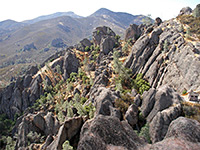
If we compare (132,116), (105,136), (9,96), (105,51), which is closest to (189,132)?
(105,136)

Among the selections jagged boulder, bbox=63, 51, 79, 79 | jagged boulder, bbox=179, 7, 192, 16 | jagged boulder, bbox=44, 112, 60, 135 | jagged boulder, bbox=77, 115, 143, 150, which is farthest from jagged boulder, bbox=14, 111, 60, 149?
jagged boulder, bbox=179, 7, 192, 16

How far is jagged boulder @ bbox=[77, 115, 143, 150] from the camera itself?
18062 mm

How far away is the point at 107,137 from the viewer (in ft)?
62.8

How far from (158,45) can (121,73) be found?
29.9m

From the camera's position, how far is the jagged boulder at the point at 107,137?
18.1 m

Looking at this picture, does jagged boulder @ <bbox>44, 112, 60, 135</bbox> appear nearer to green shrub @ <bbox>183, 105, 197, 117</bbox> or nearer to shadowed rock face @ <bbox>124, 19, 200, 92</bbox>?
shadowed rock face @ <bbox>124, 19, 200, 92</bbox>

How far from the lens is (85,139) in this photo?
18.4 metres

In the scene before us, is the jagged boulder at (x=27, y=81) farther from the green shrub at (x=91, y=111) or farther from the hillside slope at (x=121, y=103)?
the green shrub at (x=91, y=111)

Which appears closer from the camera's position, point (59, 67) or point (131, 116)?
point (131, 116)

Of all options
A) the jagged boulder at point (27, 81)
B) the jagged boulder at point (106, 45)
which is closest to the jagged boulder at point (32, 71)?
the jagged boulder at point (27, 81)

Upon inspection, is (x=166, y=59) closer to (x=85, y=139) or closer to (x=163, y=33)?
(x=163, y=33)

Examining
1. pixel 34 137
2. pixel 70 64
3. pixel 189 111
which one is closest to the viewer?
pixel 189 111

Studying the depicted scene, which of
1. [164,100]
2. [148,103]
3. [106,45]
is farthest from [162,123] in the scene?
[106,45]

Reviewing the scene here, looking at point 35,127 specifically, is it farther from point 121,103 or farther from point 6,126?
point 6,126
